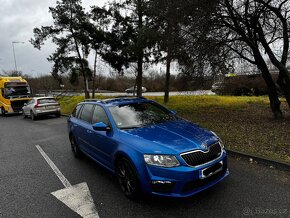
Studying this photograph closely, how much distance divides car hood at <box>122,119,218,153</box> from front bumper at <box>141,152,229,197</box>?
0.92 feet

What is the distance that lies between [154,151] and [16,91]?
2129 centimetres

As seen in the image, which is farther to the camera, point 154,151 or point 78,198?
point 78,198

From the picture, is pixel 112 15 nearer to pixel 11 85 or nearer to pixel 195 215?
pixel 11 85

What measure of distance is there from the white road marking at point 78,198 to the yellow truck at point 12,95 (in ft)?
61.3

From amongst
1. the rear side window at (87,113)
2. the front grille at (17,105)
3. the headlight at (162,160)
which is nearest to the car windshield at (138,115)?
the rear side window at (87,113)

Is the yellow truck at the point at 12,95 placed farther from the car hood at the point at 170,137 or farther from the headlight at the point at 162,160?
the headlight at the point at 162,160

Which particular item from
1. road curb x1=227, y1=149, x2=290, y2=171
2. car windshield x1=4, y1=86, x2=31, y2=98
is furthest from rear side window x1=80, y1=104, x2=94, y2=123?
car windshield x1=4, y1=86, x2=31, y2=98

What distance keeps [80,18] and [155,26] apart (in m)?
12.0

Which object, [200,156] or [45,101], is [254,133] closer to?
[200,156]

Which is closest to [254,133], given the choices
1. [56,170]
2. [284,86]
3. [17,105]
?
[284,86]

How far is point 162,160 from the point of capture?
11.2 feet

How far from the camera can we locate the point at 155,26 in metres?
11.7

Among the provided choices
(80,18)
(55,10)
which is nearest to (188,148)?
(80,18)

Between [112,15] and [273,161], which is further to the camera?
[112,15]
